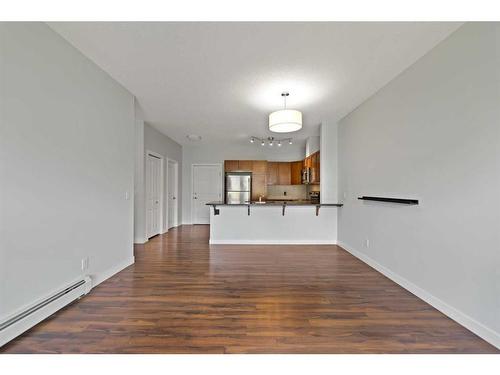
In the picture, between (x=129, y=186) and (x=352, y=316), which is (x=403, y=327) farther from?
(x=129, y=186)

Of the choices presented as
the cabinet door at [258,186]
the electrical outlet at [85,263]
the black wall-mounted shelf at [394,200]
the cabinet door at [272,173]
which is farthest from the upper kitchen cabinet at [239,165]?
the electrical outlet at [85,263]

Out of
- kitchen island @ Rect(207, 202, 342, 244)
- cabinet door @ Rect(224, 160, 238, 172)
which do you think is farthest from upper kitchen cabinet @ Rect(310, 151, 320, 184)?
cabinet door @ Rect(224, 160, 238, 172)

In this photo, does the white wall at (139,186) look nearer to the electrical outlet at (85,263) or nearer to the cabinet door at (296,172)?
the electrical outlet at (85,263)

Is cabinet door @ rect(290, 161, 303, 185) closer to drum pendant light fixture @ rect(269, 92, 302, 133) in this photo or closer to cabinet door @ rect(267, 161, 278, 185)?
cabinet door @ rect(267, 161, 278, 185)

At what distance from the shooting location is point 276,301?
237 cm

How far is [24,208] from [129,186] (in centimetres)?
166

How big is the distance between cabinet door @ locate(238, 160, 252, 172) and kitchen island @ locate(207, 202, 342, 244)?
101 inches

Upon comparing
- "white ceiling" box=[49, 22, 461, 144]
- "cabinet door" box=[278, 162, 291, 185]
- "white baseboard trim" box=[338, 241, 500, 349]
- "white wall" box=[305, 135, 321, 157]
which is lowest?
"white baseboard trim" box=[338, 241, 500, 349]

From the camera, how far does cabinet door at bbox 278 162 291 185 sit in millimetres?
7434

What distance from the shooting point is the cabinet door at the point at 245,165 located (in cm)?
739

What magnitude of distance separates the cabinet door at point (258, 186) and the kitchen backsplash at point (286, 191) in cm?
44

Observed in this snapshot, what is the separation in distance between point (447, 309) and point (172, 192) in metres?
6.23

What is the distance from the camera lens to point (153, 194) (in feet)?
18.4
